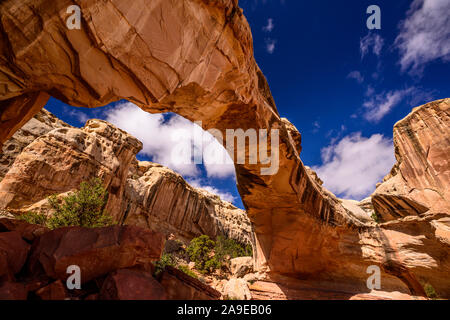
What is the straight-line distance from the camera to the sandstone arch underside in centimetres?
264

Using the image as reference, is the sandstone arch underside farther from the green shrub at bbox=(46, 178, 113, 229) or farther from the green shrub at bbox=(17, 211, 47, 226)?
the green shrub at bbox=(17, 211, 47, 226)

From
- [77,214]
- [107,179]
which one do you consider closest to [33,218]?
[77,214]

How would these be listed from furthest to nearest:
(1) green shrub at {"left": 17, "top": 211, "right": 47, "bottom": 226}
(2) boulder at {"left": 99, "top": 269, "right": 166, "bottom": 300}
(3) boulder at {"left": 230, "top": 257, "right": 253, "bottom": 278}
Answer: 1. (3) boulder at {"left": 230, "top": 257, "right": 253, "bottom": 278}
2. (1) green shrub at {"left": 17, "top": 211, "right": 47, "bottom": 226}
3. (2) boulder at {"left": 99, "top": 269, "right": 166, "bottom": 300}

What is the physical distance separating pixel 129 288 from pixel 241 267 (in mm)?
20687

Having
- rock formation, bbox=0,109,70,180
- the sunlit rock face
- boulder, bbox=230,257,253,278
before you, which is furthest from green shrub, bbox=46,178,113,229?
the sunlit rock face

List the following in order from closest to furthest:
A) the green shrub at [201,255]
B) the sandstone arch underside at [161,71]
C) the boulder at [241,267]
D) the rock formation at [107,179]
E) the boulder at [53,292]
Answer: the boulder at [53,292], the sandstone arch underside at [161,71], the rock formation at [107,179], the boulder at [241,267], the green shrub at [201,255]

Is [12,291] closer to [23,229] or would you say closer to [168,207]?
[23,229]

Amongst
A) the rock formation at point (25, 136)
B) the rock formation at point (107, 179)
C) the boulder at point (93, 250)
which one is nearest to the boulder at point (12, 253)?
the boulder at point (93, 250)

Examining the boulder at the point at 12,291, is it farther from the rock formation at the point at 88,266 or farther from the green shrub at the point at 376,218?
the green shrub at the point at 376,218

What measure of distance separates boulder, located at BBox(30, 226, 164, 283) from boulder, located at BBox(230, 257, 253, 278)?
19.6 meters

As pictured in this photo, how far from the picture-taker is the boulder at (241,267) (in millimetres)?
19723

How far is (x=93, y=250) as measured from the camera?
8.61 feet

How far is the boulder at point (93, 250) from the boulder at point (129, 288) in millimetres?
281
